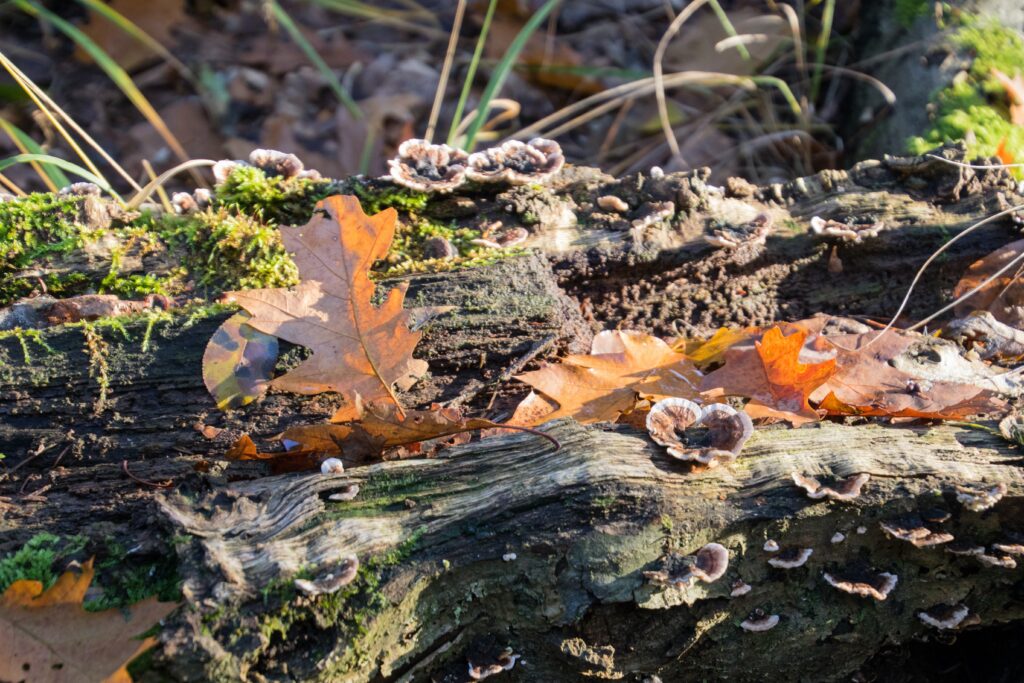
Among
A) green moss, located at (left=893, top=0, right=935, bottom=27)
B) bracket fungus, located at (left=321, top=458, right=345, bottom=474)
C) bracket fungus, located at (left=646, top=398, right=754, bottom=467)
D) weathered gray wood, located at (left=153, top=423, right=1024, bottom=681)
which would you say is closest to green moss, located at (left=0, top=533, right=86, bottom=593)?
weathered gray wood, located at (left=153, top=423, right=1024, bottom=681)

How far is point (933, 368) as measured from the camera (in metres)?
2.81

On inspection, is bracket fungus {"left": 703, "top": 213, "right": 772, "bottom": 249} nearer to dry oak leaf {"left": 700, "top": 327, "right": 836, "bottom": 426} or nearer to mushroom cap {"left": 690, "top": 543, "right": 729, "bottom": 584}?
dry oak leaf {"left": 700, "top": 327, "right": 836, "bottom": 426}

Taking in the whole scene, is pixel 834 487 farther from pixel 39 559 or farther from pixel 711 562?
pixel 39 559

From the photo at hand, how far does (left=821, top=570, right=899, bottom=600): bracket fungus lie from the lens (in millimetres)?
2053

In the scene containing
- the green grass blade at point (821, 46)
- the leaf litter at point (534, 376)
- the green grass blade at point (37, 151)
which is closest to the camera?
the leaf litter at point (534, 376)

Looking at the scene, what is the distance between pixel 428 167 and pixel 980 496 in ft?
7.51

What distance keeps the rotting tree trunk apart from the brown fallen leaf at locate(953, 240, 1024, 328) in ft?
3.52

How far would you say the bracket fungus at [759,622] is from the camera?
212 cm

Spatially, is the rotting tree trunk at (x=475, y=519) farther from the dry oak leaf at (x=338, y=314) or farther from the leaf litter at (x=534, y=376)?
the dry oak leaf at (x=338, y=314)

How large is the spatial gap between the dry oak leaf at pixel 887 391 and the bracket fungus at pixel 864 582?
558 millimetres

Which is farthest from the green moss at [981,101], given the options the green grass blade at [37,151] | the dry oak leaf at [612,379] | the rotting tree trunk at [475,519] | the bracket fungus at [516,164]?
the green grass blade at [37,151]

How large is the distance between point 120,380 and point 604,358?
1.67m

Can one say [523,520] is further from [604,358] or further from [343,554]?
[604,358]

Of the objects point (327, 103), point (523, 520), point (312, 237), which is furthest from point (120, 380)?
point (327, 103)
